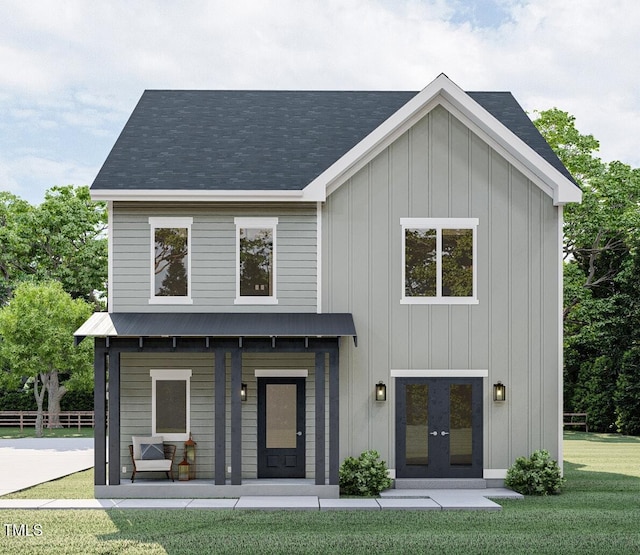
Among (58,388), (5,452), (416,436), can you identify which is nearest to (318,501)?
(416,436)

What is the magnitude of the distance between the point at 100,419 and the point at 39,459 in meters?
9.39

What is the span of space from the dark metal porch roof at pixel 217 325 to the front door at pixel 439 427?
6.90 ft

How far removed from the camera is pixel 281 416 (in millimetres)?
17812

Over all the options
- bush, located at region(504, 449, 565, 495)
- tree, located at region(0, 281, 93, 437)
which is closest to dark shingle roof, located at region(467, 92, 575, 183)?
bush, located at region(504, 449, 565, 495)

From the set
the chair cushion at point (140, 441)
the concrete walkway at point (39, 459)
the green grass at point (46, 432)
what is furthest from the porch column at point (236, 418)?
the green grass at point (46, 432)

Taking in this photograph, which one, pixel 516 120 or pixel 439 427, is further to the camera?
pixel 516 120

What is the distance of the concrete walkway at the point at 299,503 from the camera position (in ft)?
49.8

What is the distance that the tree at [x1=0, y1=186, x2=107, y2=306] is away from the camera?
37844 mm

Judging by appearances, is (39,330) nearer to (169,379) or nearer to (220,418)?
A: (169,379)

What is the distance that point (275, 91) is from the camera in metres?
22.3

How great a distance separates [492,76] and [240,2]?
497 inches

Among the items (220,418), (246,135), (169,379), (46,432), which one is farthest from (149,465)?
(46,432)

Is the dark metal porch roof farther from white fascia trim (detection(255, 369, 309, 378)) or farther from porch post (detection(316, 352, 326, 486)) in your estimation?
white fascia trim (detection(255, 369, 309, 378))

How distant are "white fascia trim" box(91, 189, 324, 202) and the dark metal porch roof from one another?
7.65ft
